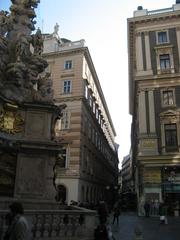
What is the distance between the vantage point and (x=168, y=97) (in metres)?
35.0

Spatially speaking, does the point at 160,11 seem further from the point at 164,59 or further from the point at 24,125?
the point at 24,125

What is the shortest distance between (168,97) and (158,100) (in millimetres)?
1146

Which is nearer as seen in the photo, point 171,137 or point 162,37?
point 171,137

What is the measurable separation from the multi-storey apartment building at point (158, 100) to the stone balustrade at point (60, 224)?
2261cm

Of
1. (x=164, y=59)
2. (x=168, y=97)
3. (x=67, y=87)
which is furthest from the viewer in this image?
(x=67, y=87)

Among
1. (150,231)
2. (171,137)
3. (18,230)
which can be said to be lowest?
(150,231)

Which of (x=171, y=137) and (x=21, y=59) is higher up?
(x=171, y=137)

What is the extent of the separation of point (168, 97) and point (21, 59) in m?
23.9

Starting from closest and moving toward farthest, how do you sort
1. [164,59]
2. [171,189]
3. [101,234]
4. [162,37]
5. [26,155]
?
[101,234]
[26,155]
[171,189]
[164,59]
[162,37]

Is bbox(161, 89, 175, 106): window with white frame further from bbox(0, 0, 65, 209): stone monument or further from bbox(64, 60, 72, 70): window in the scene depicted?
bbox(0, 0, 65, 209): stone monument

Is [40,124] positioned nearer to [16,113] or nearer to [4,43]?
[16,113]

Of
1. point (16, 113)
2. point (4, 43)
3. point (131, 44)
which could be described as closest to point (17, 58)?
point (4, 43)

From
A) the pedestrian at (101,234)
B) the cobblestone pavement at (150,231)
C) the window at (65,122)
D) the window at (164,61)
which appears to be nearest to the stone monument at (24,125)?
the cobblestone pavement at (150,231)

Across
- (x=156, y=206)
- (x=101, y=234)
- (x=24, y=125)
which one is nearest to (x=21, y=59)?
(x=24, y=125)
